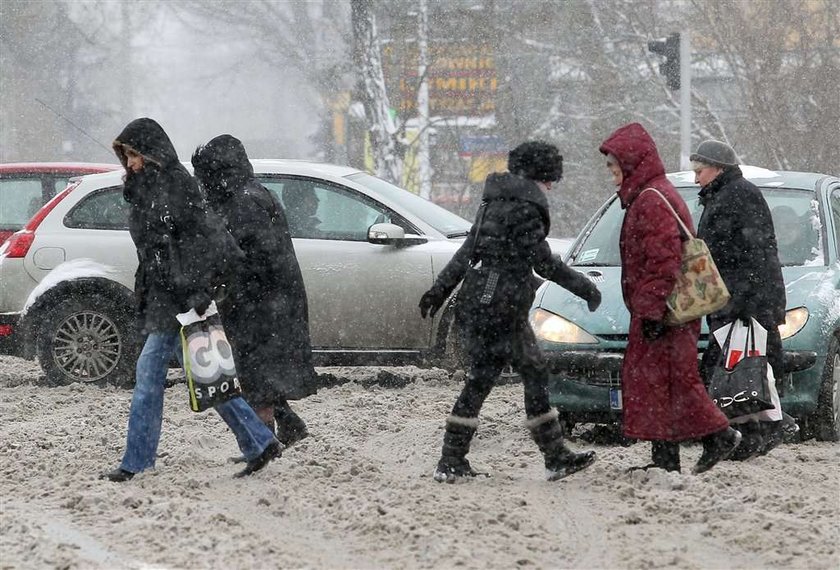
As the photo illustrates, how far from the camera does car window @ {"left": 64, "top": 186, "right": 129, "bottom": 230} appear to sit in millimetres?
11312

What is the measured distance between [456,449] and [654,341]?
104cm

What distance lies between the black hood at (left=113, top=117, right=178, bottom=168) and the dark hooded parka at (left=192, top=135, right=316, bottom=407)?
556 millimetres

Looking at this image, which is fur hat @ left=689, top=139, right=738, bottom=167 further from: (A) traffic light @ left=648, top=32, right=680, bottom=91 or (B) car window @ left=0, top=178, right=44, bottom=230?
(A) traffic light @ left=648, top=32, right=680, bottom=91

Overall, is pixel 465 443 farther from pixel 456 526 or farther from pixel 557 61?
pixel 557 61

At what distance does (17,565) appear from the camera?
5.58 meters

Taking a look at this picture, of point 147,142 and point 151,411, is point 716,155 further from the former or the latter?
point 151,411

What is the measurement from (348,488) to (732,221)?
2.43 m

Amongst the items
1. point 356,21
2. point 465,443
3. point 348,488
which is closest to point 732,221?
point 465,443

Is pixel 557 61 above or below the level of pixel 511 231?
above

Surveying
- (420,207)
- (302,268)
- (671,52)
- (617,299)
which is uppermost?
(671,52)

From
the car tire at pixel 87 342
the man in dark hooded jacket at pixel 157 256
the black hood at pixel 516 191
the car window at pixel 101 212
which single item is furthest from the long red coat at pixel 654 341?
the car window at pixel 101 212

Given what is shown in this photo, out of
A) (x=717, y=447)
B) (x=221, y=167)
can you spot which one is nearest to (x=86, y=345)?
(x=221, y=167)

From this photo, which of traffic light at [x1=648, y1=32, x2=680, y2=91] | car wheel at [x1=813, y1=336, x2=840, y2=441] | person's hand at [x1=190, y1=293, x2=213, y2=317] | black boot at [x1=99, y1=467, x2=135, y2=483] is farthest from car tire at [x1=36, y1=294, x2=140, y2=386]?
traffic light at [x1=648, y1=32, x2=680, y2=91]

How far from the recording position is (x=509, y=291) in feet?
22.7
